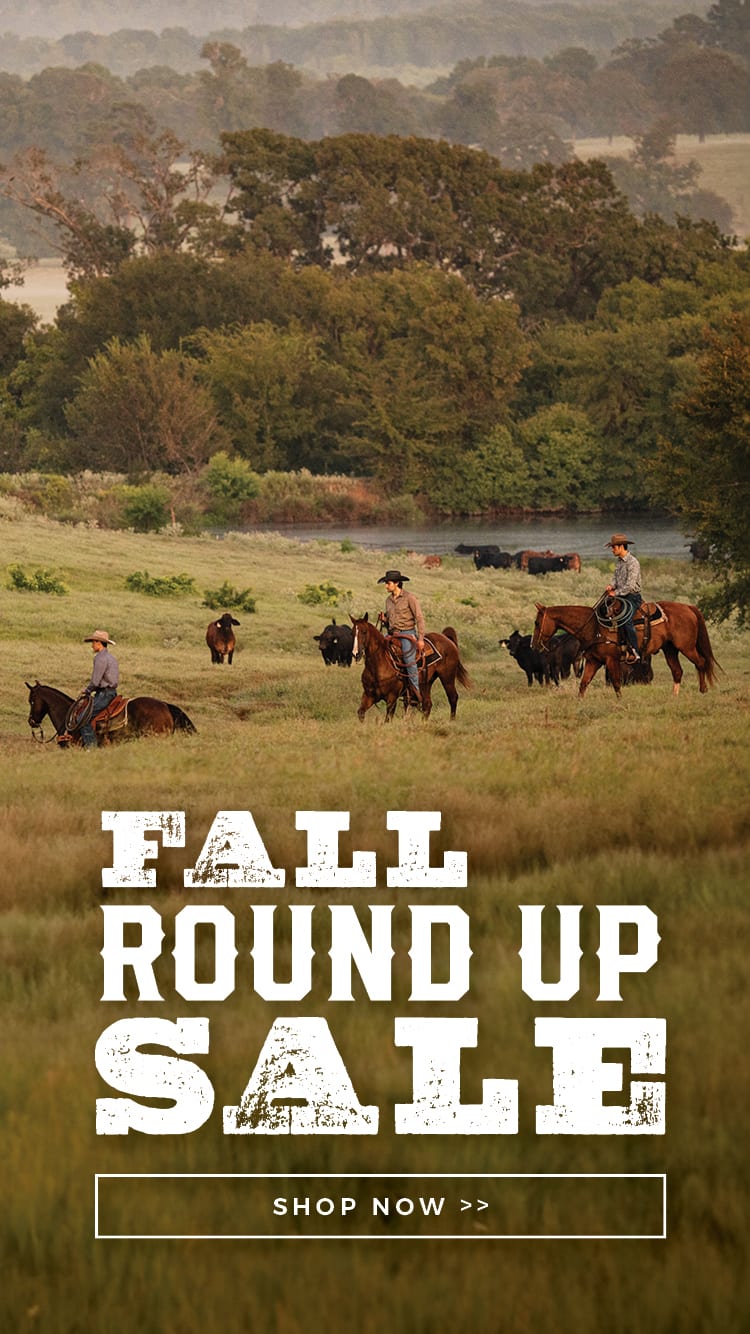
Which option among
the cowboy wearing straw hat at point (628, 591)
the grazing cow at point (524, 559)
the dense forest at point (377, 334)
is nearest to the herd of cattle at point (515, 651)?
the cowboy wearing straw hat at point (628, 591)

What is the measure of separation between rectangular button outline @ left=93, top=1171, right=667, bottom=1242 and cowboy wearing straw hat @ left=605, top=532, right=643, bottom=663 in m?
18.9

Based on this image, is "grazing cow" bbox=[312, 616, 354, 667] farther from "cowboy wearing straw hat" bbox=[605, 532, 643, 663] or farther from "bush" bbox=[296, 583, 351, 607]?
"bush" bbox=[296, 583, 351, 607]

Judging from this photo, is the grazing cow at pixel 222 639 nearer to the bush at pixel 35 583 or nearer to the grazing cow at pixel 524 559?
the bush at pixel 35 583

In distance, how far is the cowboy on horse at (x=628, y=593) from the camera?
25406 millimetres

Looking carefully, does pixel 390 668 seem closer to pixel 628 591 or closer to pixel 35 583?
pixel 628 591

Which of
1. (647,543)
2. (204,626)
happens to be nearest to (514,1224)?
(204,626)

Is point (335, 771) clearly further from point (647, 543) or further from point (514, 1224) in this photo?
point (647, 543)

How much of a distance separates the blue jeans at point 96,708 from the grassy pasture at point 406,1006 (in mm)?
885

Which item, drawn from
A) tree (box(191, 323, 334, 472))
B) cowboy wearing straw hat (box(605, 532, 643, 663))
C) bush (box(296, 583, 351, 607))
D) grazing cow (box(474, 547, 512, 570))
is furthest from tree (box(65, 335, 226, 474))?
cowboy wearing straw hat (box(605, 532, 643, 663))

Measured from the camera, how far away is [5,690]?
29.7m

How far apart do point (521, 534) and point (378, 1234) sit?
89.2 m

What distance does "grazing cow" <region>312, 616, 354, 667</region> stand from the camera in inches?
1379

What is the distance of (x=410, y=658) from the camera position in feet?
80.2

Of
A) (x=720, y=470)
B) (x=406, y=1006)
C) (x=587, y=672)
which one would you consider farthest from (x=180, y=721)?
(x=720, y=470)
